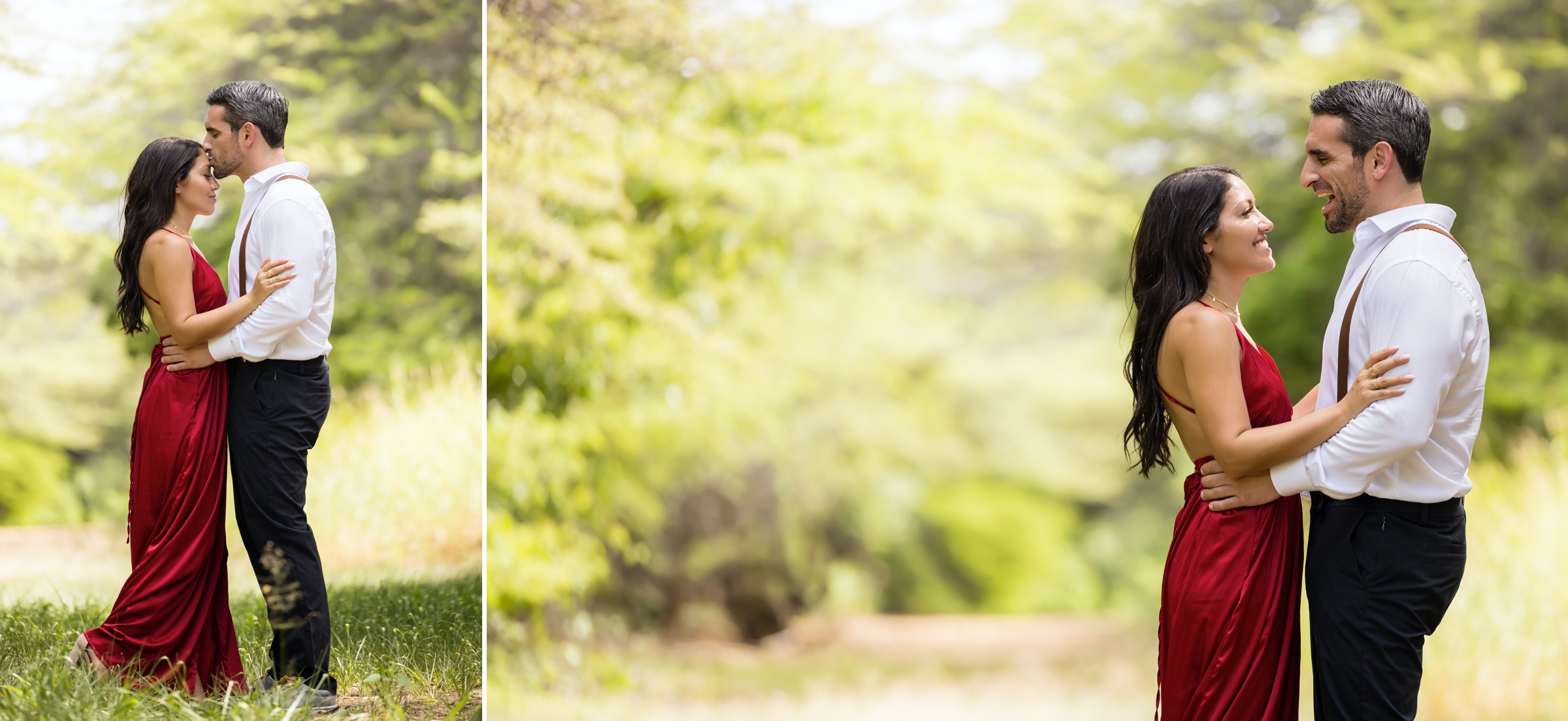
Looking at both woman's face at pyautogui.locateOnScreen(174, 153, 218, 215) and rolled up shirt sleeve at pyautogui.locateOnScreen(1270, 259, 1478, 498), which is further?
woman's face at pyautogui.locateOnScreen(174, 153, 218, 215)

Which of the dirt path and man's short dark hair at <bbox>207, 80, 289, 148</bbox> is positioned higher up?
man's short dark hair at <bbox>207, 80, 289, 148</bbox>

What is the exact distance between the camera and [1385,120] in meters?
2.08

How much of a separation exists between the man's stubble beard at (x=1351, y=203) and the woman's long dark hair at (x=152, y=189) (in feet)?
9.89

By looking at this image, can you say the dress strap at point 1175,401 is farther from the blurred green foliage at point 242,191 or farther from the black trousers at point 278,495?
the blurred green foliage at point 242,191

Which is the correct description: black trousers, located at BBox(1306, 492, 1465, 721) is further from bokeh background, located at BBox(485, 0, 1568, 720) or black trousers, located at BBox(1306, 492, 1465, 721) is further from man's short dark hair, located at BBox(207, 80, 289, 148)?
bokeh background, located at BBox(485, 0, 1568, 720)

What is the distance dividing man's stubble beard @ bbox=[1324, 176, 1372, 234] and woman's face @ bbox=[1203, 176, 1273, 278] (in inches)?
6.0

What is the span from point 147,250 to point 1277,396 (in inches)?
117

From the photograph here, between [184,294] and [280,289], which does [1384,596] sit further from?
[184,294]

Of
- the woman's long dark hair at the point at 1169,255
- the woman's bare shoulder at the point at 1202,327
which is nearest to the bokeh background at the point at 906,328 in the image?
the woman's long dark hair at the point at 1169,255

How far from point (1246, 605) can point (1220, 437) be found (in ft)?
1.23

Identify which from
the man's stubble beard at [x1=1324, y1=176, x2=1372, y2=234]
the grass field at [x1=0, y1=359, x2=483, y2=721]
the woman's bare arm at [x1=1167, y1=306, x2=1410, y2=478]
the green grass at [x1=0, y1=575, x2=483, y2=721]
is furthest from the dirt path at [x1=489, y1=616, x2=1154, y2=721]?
the man's stubble beard at [x1=1324, y1=176, x2=1372, y2=234]

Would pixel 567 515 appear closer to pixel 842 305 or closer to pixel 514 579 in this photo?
pixel 514 579

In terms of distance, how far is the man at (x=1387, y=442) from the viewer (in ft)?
6.36

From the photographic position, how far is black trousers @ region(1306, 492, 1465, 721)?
2.00m
